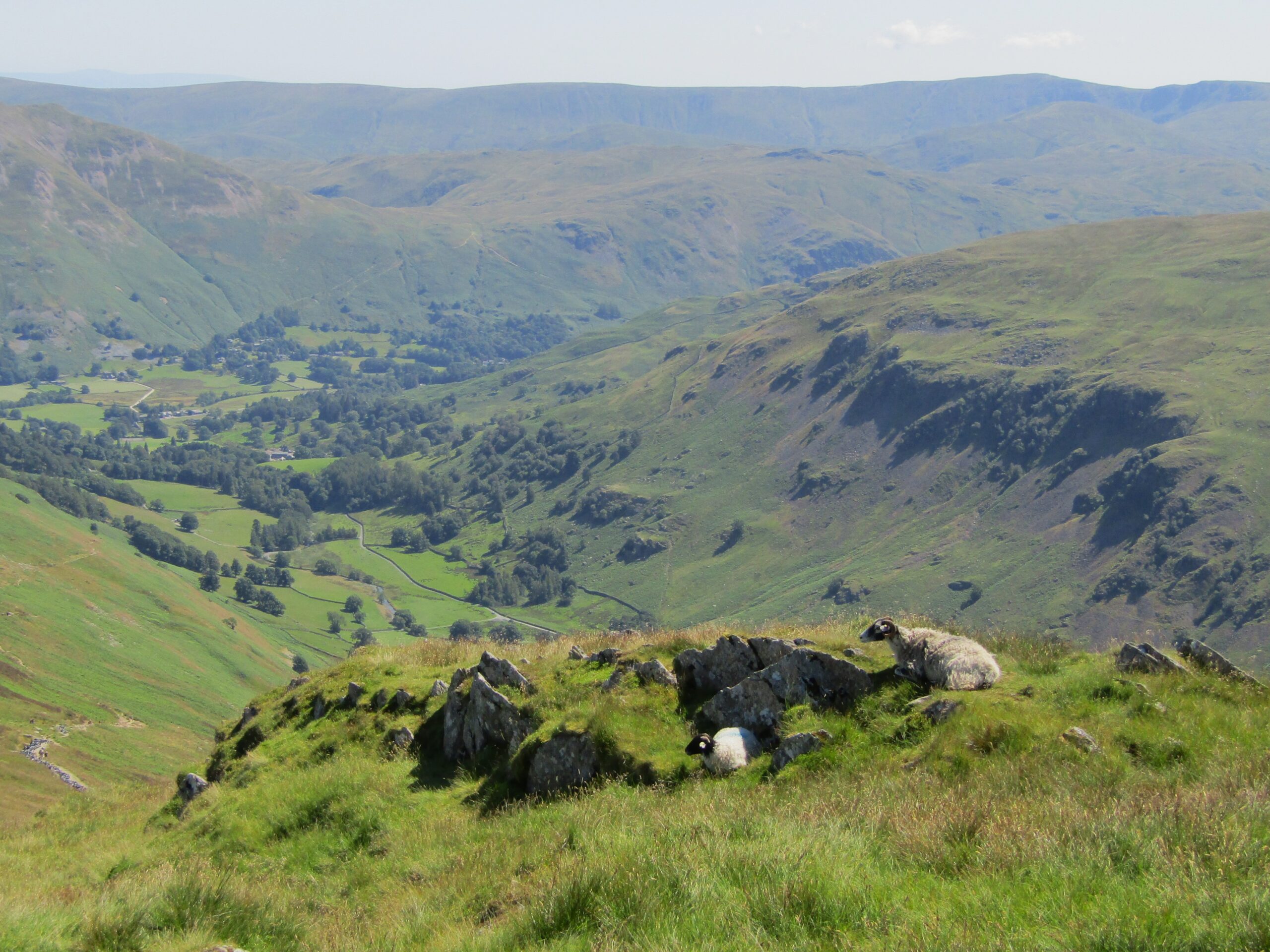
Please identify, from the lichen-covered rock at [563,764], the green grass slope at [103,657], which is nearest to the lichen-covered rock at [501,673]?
the lichen-covered rock at [563,764]

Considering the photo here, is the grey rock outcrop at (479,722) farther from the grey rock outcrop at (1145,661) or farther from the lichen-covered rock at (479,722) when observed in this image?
the grey rock outcrop at (1145,661)

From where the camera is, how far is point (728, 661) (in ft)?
67.9

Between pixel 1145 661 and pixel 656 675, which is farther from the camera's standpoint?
pixel 656 675

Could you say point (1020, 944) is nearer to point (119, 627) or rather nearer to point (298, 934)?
point (298, 934)

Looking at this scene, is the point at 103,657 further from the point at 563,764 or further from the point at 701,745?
the point at 701,745

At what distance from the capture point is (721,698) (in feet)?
63.0

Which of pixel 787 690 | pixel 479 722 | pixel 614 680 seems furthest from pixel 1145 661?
pixel 479 722

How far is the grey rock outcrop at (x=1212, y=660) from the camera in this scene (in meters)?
17.1

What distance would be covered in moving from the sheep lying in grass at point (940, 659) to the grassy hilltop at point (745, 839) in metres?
0.45

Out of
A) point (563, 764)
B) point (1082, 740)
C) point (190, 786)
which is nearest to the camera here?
point (1082, 740)

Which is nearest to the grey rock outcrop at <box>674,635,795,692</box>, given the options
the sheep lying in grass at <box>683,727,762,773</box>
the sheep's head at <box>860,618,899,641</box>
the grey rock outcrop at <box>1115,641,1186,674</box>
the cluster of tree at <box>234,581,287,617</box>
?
Answer: the sheep's head at <box>860,618,899,641</box>

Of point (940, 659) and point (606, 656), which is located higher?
point (940, 659)

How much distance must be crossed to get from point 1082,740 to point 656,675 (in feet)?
29.5

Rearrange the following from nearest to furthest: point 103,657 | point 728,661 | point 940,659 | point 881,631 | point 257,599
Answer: point 940,659 → point 881,631 → point 728,661 → point 103,657 → point 257,599
